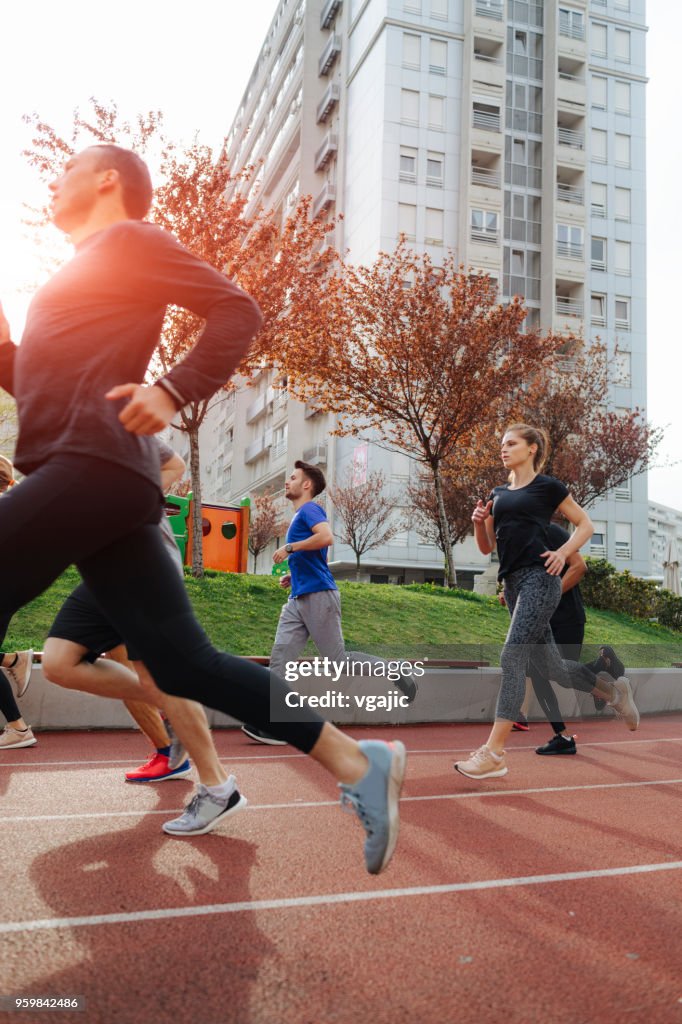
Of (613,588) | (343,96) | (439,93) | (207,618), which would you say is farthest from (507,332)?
(343,96)

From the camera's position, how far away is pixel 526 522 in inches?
226

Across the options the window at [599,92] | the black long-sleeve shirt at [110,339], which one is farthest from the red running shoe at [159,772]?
the window at [599,92]

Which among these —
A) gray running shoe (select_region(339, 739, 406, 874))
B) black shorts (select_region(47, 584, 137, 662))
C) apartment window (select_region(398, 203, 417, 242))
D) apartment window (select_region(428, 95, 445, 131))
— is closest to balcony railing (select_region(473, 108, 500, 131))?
apartment window (select_region(428, 95, 445, 131))

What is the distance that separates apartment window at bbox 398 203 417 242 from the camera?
44.2 metres

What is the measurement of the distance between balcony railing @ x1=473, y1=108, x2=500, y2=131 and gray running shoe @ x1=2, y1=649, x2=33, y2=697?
1826 inches

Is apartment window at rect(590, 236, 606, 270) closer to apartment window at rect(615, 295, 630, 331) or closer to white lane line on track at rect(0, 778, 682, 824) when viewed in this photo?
apartment window at rect(615, 295, 630, 331)

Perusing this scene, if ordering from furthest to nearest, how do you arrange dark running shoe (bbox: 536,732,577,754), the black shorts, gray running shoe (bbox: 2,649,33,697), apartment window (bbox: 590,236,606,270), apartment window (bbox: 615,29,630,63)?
apartment window (bbox: 615,29,630,63) → apartment window (bbox: 590,236,606,270) → dark running shoe (bbox: 536,732,577,754) → gray running shoe (bbox: 2,649,33,697) → the black shorts

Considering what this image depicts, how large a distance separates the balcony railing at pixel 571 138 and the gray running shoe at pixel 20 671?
5003cm

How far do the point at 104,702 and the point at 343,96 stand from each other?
167 feet

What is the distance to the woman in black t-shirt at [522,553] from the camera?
5.45 metres

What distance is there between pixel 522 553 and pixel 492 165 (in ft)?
152

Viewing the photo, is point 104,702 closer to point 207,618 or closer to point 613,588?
point 207,618

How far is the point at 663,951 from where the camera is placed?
2.67m

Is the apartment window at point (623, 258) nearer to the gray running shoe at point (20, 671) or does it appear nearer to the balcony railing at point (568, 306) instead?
the balcony railing at point (568, 306)
